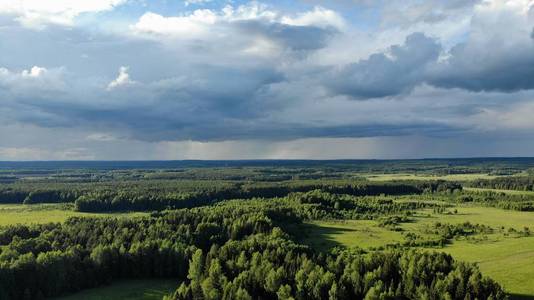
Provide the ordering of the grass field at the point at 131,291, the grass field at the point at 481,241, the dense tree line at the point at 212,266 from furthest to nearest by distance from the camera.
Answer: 1. the grass field at the point at 481,241
2. the grass field at the point at 131,291
3. the dense tree line at the point at 212,266

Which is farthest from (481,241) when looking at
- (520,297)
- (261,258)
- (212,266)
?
(212,266)

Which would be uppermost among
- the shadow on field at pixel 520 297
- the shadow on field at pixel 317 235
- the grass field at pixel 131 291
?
the shadow on field at pixel 317 235

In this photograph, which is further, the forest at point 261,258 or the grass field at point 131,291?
the grass field at point 131,291

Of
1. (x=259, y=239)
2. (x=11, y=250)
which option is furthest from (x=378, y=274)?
(x=11, y=250)

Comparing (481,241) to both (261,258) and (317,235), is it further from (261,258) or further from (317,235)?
(261,258)

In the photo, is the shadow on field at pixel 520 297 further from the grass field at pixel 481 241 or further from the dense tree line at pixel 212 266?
the dense tree line at pixel 212 266

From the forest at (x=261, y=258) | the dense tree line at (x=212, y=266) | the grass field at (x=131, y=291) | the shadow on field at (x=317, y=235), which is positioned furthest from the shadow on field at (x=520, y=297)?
the grass field at (x=131, y=291)

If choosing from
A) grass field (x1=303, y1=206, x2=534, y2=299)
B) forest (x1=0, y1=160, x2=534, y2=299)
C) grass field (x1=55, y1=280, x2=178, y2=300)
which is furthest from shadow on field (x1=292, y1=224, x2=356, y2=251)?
grass field (x1=55, y1=280, x2=178, y2=300)

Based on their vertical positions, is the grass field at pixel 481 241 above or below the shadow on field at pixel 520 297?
above
